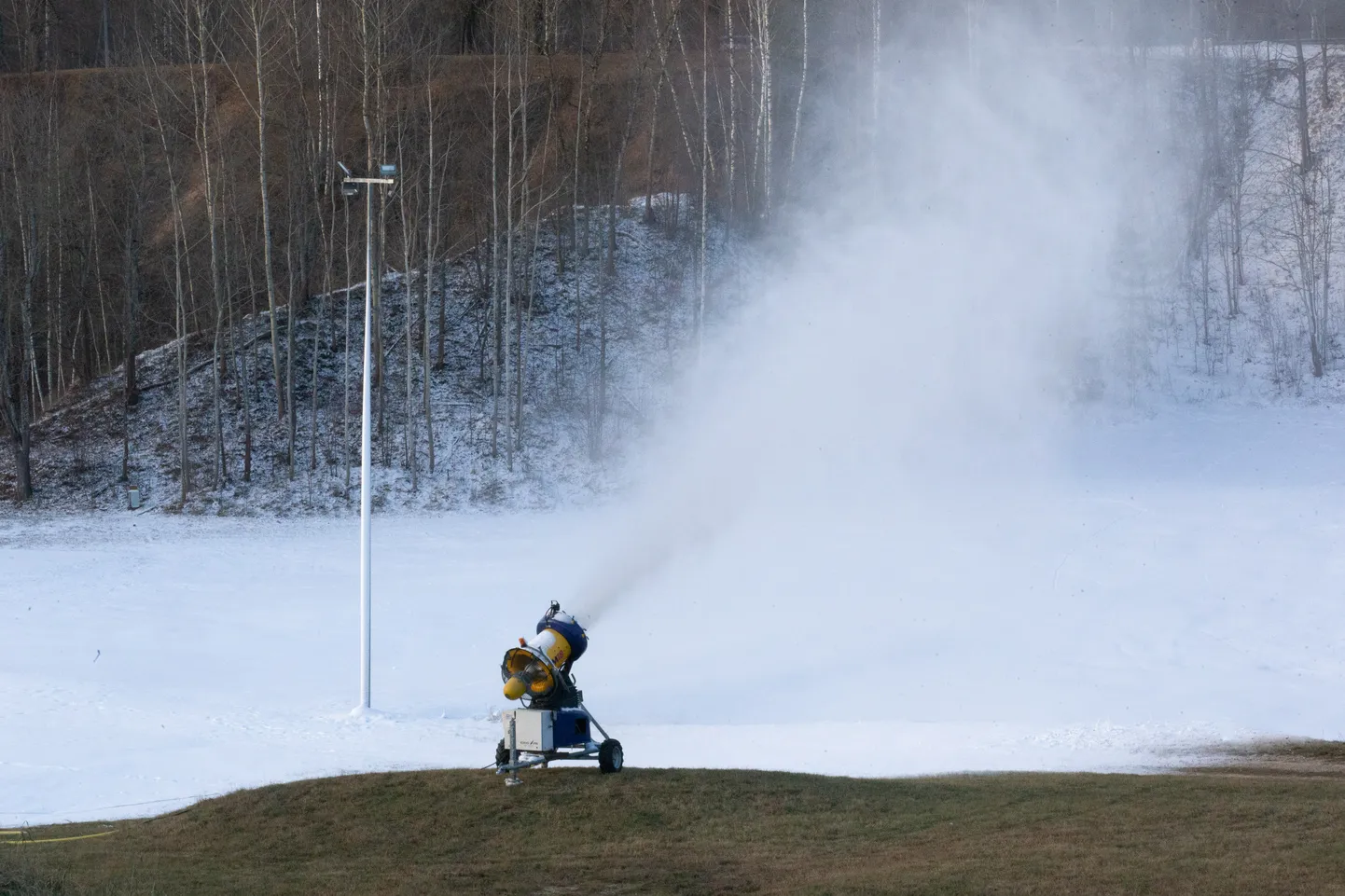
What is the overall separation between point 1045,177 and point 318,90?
23.5 meters

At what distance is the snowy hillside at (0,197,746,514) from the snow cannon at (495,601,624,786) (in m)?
24.0

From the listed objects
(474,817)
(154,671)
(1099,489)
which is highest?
(1099,489)

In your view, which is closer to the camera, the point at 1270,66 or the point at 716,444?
the point at 716,444

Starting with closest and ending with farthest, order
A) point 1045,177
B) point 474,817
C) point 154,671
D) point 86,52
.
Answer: point 474,817
point 154,671
point 1045,177
point 86,52

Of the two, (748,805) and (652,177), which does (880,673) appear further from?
(652,177)

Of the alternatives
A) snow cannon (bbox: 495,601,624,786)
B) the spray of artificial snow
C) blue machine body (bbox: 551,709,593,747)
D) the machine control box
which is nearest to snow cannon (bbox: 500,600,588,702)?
snow cannon (bbox: 495,601,624,786)

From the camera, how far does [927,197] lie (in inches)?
1464

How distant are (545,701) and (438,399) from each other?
30.1 metres

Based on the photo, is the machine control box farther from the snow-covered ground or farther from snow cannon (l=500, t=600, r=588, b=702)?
the snow-covered ground

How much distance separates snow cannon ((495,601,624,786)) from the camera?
1386 cm

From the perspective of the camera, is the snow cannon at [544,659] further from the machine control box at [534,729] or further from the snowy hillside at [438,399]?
the snowy hillside at [438,399]

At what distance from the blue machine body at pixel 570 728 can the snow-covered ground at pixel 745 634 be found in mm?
3665

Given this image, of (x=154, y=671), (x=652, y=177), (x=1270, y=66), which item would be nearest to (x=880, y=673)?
(x=154, y=671)

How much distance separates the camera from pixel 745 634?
2648 centimetres
